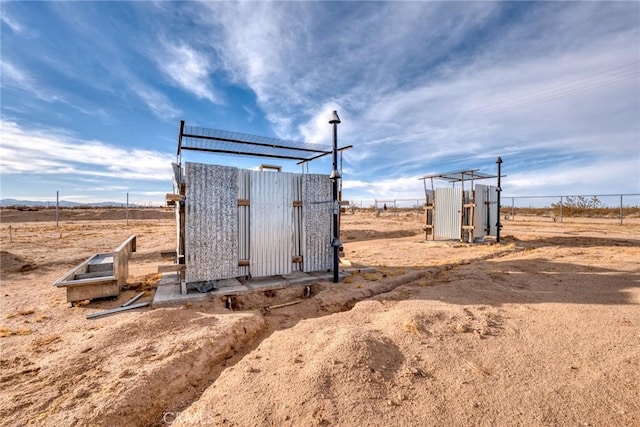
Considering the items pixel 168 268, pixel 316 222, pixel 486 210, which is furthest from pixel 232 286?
pixel 486 210

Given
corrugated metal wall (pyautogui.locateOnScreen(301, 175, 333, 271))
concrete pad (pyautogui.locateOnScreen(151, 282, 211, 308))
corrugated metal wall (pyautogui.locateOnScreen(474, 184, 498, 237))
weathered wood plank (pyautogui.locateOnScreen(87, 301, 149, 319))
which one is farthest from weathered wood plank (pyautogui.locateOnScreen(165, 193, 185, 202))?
corrugated metal wall (pyautogui.locateOnScreen(474, 184, 498, 237))

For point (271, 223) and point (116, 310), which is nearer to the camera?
point (116, 310)

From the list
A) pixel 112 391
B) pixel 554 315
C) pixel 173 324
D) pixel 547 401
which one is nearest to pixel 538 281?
pixel 554 315

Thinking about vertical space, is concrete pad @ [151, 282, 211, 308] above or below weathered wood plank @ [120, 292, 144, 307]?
above

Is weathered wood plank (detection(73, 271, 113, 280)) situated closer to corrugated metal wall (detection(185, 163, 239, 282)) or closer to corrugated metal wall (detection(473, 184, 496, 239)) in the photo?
corrugated metal wall (detection(185, 163, 239, 282))

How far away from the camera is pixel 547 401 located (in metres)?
2.44

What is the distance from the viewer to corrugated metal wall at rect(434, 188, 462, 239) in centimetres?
1310

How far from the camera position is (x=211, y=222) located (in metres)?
5.66

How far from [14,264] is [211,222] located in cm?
907

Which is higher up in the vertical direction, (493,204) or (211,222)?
(493,204)

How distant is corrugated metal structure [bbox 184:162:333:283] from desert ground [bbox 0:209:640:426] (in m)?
0.88

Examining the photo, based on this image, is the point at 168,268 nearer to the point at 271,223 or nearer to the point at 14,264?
the point at 271,223

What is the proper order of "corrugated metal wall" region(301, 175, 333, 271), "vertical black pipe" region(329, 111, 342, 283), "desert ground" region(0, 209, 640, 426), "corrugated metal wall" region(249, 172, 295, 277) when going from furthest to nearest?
"corrugated metal wall" region(301, 175, 333, 271) → "vertical black pipe" region(329, 111, 342, 283) → "corrugated metal wall" region(249, 172, 295, 277) → "desert ground" region(0, 209, 640, 426)

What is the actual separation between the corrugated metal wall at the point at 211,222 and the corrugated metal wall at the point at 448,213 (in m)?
10.7
